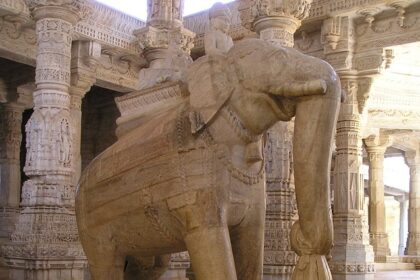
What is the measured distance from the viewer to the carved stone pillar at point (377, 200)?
14.8 m

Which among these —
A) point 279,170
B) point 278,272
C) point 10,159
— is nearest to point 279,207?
point 279,170

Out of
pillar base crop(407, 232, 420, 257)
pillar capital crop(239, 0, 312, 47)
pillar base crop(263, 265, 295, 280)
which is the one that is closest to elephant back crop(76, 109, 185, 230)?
pillar base crop(263, 265, 295, 280)

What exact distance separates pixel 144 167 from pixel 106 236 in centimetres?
45

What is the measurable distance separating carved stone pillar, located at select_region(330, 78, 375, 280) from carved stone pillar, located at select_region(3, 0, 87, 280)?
4063 mm

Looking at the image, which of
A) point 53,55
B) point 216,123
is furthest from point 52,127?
point 216,123

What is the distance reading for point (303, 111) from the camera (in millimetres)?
2279

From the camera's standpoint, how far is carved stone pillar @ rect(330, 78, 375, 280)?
29.1 feet

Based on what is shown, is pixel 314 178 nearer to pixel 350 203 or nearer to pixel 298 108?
pixel 298 108

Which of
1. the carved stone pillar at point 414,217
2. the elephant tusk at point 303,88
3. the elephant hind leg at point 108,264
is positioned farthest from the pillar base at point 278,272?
the carved stone pillar at point 414,217

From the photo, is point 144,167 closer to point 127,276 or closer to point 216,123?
point 216,123

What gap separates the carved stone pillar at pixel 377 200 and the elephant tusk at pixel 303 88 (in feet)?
42.9

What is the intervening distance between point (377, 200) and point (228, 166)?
1331 centimetres

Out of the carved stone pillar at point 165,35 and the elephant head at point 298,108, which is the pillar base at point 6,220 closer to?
the carved stone pillar at point 165,35

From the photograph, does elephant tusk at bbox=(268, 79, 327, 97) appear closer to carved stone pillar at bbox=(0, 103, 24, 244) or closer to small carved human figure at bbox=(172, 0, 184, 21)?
small carved human figure at bbox=(172, 0, 184, 21)
